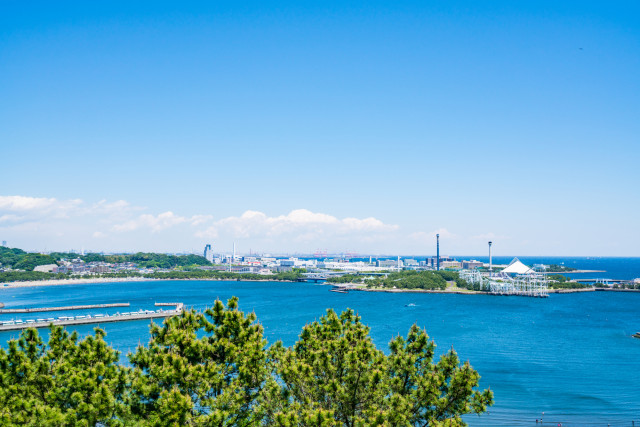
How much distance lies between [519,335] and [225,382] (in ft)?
101

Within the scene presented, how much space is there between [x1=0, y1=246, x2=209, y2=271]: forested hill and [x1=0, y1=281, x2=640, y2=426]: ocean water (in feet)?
149

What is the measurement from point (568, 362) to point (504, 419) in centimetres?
1090

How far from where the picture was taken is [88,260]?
123m

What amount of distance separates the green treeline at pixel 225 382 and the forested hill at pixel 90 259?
359ft

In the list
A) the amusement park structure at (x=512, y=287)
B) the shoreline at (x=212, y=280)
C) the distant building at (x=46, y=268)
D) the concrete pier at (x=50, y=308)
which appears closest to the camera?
the concrete pier at (x=50, y=308)

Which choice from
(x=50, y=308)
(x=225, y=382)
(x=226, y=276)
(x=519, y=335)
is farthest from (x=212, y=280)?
(x=225, y=382)

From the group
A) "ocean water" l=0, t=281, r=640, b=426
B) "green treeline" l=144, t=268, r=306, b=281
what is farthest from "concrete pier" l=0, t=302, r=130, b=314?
"green treeline" l=144, t=268, r=306, b=281

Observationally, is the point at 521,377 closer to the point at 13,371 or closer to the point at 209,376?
the point at 209,376

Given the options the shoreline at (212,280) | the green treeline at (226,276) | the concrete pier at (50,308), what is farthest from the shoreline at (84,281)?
the concrete pier at (50,308)

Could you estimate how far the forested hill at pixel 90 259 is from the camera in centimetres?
10144

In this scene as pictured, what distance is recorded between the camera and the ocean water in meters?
18.1

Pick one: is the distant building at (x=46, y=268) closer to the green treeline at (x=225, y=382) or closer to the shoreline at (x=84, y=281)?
Result: the shoreline at (x=84, y=281)

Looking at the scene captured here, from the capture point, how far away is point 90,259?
124250mm

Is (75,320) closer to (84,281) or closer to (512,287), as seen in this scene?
(512,287)
